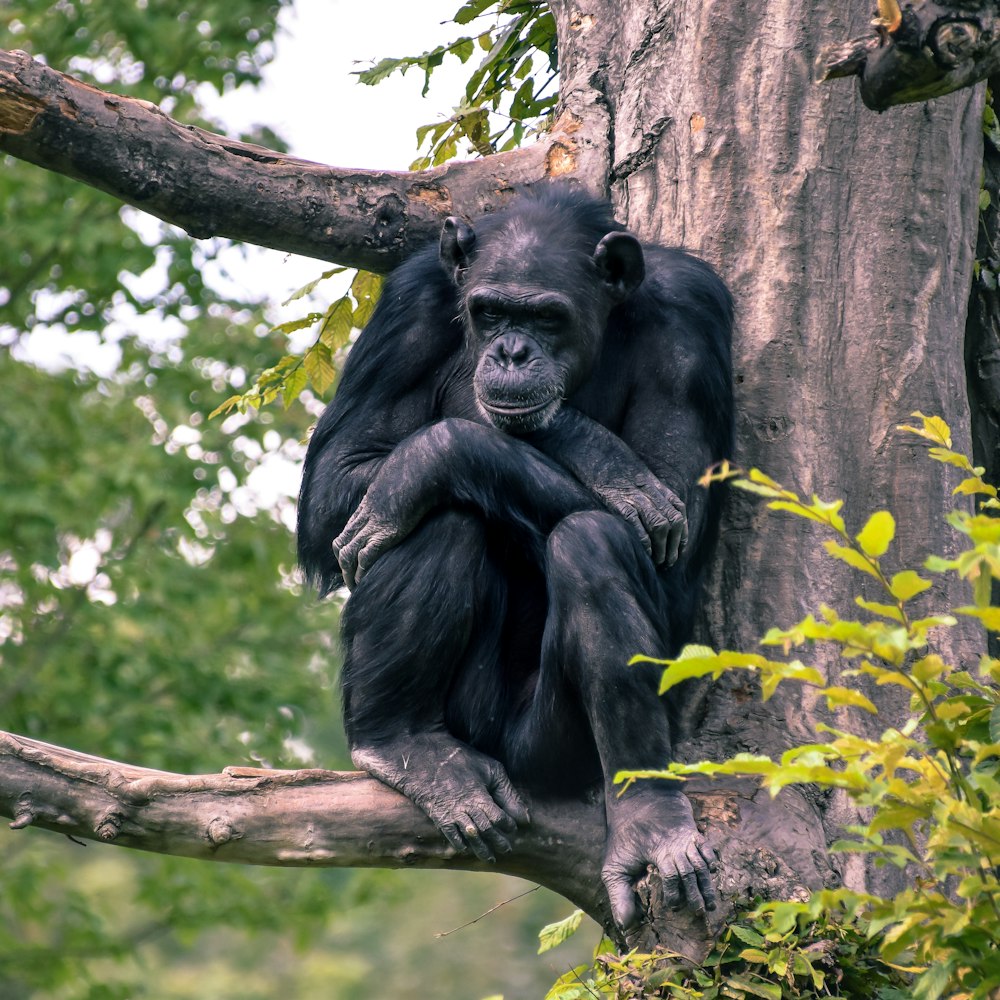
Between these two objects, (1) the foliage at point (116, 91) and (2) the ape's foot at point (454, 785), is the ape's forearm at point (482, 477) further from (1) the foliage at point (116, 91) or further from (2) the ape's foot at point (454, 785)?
(1) the foliage at point (116, 91)

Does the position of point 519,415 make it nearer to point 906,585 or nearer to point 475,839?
point 475,839

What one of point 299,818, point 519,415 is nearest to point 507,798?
point 299,818

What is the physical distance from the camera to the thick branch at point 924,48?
110 inches

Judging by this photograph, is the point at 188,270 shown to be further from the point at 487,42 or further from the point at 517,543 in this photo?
the point at 517,543

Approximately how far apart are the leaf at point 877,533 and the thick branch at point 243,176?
8.47ft

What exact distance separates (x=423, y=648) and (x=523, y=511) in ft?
1.58

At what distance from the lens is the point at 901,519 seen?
3664mm

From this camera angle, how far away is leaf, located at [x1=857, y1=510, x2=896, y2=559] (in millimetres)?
1972

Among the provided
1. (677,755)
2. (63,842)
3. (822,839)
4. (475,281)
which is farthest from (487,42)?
(63,842)

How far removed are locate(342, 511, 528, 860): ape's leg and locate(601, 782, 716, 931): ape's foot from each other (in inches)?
14.0

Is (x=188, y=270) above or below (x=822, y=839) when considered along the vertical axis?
above

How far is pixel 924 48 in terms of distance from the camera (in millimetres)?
2799

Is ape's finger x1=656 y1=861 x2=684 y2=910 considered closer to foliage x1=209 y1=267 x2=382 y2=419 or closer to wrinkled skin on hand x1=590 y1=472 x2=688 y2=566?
wrinkled skin on hand x1=590 y1=472 x2=688 y2=566

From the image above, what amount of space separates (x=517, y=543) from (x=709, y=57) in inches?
65.9
